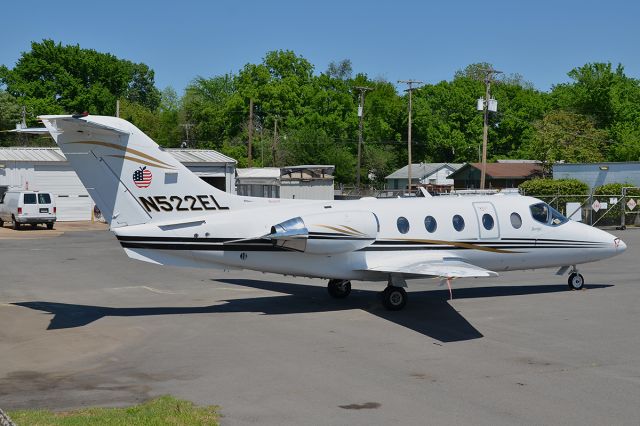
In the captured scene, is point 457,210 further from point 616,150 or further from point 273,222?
point 616,150

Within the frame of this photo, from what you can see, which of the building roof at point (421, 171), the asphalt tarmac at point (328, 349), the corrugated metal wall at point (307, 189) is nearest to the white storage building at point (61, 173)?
the corrugated metal wall at point (307, 189)

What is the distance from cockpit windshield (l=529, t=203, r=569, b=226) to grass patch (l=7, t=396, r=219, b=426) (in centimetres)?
1242

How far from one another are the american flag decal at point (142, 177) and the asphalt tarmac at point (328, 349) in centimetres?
307

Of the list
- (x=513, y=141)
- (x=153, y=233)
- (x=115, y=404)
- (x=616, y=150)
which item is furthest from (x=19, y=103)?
(x=115, y=404)

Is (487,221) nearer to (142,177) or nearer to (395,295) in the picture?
(395,295)

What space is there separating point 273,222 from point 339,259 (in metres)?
1.81

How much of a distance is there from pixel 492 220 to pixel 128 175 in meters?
9.14

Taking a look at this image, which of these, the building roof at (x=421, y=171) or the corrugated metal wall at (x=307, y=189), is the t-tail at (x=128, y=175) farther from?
the building roof at (x=421, y=171)

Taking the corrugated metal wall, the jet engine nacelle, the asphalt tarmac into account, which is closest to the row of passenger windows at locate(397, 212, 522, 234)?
the jet engine nacelle

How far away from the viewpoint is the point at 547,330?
607 inches

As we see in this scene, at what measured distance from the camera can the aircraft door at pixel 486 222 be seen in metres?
18.9

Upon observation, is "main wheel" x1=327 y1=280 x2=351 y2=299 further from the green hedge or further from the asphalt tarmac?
the green hedge

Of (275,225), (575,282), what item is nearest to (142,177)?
(275,225)

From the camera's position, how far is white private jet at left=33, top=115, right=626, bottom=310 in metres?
16.3
